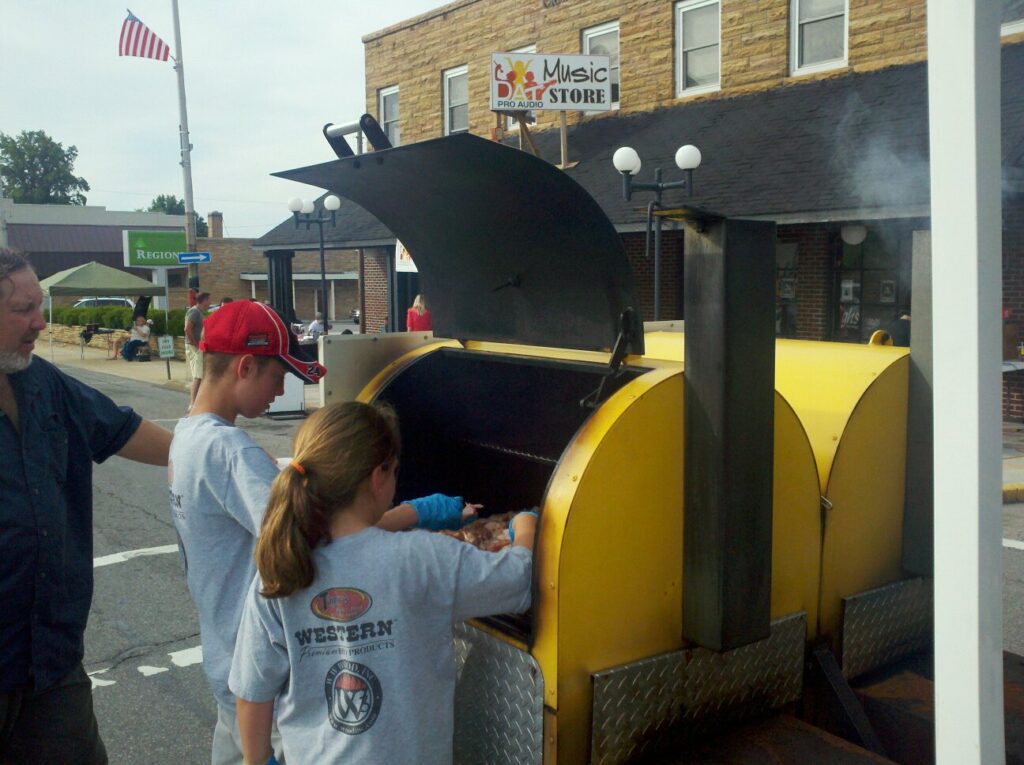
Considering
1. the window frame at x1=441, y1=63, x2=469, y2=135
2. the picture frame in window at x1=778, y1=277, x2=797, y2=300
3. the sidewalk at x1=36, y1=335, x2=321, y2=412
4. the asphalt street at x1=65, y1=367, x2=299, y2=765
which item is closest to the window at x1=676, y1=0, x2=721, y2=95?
the picture frame in window at x1=778, y1=277, x2=797, y2=300

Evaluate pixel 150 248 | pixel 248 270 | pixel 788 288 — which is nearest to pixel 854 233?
pixel 788 288

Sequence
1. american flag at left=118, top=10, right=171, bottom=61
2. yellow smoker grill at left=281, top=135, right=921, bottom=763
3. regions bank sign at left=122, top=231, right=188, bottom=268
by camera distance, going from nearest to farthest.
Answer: yellow smoker grill at left=281, top=135, right=921, bottom=763 < american flag at left=118, top=10, right=171, bottom=61 < regions bank sign at left=122, top=231, right=188, bottom=268

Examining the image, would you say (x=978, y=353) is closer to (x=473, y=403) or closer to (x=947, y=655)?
(x=947, y=655)

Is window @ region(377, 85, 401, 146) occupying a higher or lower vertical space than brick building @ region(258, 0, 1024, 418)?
higher

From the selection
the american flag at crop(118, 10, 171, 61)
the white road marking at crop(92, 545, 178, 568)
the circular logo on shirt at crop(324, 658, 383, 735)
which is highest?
the american flag at crop(118, 10, 171, 61)

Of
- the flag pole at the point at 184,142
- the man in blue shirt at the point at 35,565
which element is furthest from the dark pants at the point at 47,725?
the flag pole at the point at 184,142

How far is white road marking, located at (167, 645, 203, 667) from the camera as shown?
4879mm

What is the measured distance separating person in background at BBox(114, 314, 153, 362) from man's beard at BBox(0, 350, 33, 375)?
84.0 feet

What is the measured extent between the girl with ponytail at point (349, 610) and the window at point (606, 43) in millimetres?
16726

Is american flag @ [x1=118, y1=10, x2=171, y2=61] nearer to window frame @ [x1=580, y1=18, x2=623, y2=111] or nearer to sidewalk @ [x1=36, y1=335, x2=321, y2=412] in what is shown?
sidewalk @ [x1=36, y1=335, x2=321, y2=412]

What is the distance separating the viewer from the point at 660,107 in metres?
17.1

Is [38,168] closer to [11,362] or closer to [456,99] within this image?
[456,99]

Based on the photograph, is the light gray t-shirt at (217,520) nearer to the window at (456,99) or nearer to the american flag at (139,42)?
the window at (456,99)

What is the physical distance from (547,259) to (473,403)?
100cm
